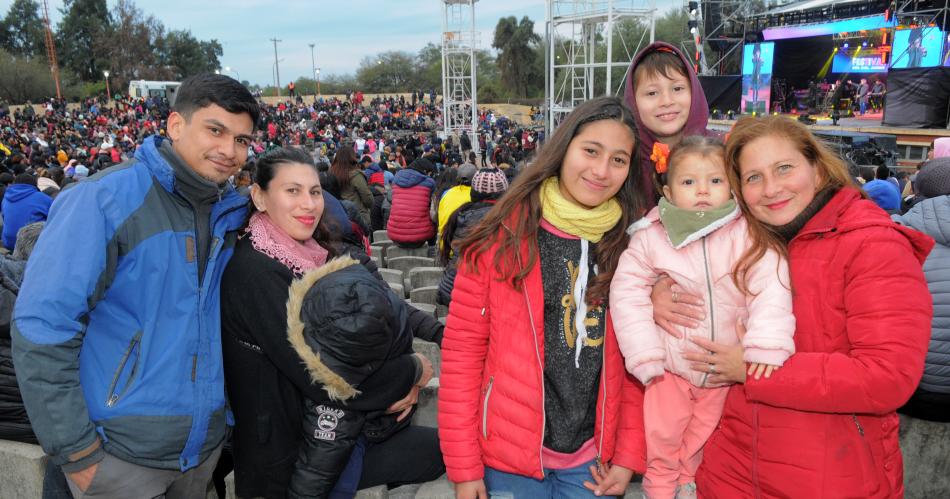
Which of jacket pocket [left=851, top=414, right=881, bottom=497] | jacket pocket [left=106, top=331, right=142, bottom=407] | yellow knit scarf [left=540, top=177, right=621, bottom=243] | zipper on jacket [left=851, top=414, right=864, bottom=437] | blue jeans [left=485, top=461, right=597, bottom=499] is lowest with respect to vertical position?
blue jeans [left=485, top=461, right=597, bottom=499]

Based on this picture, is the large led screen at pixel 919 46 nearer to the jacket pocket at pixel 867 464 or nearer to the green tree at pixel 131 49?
the jacket pocket at pixel 867 464

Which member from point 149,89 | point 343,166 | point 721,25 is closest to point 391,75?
point 149,89

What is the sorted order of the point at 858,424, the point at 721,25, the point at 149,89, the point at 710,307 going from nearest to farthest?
the point at 858,424, the point at 710,307, the point at 721,25, the point at 149,89

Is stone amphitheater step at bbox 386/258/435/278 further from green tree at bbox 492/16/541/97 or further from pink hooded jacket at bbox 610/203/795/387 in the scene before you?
green tree at bbox 492/16/541/97

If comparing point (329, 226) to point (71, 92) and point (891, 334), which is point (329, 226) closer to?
point (891, 334)

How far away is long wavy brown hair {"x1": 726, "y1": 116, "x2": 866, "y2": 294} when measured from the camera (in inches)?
74.8

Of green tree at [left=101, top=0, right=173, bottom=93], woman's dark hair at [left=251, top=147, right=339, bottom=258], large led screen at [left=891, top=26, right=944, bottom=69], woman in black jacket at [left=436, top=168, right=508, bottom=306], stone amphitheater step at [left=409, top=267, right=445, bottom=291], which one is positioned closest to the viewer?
woman's dark hair at [left=251, top=147, right=339, bottom=258]

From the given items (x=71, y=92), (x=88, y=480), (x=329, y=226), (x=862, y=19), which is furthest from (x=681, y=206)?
(x=71, y=92)

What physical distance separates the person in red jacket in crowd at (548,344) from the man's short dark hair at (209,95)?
1.10 metres

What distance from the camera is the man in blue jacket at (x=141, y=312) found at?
1.88 m

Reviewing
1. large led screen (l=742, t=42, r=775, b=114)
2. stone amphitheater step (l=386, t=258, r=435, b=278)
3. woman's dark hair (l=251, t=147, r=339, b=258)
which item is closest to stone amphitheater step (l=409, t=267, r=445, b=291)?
stone amphitheater step (l=386, t=258, r=435, b=278)

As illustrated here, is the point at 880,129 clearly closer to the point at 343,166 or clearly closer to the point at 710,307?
the point at 343,166

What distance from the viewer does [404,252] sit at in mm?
7203

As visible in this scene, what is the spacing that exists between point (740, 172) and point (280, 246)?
176 cm
